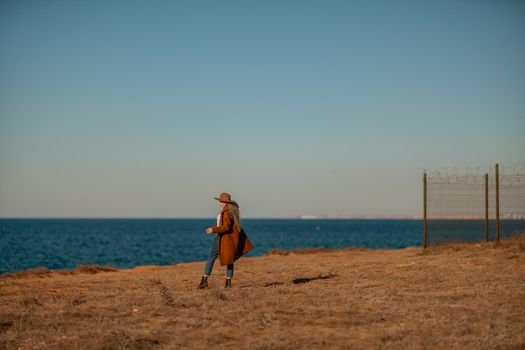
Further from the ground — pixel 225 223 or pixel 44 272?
pixel 225 223

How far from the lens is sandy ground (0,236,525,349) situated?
24.7ft

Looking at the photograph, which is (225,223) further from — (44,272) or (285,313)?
(44,272)

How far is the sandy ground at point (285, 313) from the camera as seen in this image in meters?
7.52

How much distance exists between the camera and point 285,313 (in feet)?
30.9

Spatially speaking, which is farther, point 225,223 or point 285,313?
point 225,223

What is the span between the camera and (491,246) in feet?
68.0

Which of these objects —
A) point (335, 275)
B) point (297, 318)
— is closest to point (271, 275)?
point (335, 275)

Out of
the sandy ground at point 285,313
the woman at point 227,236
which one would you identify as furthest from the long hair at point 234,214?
the sandy ground at point 285,313

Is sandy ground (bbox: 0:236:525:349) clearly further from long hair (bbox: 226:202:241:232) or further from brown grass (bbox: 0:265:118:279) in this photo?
brown grass (bbox: 0:265:118:279)

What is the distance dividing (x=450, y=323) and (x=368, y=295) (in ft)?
9.56

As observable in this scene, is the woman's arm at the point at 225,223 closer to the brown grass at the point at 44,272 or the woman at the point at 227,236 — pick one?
the woman at the point at 227,236

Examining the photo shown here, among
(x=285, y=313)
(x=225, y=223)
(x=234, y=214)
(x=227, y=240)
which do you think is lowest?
(x=285, y=313)

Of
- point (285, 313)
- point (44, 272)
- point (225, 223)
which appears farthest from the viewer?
point (44, 272)

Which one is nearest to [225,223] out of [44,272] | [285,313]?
[285,313]
